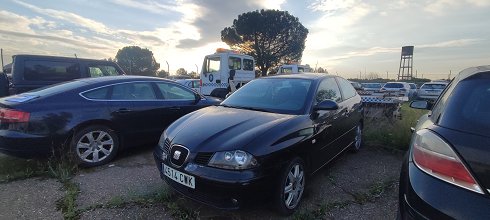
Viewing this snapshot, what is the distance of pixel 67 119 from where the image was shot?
13.1 ft

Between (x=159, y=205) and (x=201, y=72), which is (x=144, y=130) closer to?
(x=159, y=205)

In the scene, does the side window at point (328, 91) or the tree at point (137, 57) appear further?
the tree at point (137, 57)

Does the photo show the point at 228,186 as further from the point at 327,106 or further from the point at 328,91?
the point at 328,91

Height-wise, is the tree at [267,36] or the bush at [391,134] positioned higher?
the tree at [267,36]

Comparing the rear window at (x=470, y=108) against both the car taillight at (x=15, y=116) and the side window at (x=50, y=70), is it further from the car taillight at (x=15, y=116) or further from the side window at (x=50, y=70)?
the side window at (x=50, y=70)

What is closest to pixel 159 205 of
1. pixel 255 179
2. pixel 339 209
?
pixel 255 179

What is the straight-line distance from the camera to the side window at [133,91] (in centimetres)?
462

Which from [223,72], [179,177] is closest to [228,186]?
[179,177]

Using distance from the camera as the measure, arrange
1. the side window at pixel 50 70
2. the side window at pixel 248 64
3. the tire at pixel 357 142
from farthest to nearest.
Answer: the side window at pixel 248 64 < the side window at pixel 50 70 < the tire at pixel 357 142

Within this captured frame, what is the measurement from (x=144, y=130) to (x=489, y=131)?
4.46 metres

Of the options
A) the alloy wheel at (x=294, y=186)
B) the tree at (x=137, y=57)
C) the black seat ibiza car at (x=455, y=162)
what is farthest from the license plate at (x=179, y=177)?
the tree at (x=137, y=57)

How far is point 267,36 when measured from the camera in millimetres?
35906

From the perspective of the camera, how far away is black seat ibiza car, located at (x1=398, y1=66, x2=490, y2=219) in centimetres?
139

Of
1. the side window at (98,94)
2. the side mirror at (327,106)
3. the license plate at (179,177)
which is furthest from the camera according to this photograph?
the side window at (98,94)
